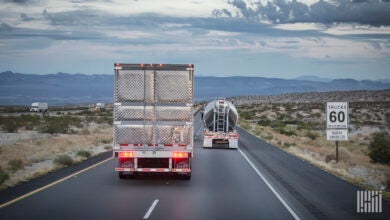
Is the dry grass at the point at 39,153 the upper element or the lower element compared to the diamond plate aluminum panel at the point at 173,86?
lower

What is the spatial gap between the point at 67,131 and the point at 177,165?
1261 inches

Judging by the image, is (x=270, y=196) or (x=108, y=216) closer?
(x=108, y=216)

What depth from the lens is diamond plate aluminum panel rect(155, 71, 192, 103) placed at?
17.4 metres

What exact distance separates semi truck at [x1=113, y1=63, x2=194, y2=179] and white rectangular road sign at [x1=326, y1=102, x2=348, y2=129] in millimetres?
9956

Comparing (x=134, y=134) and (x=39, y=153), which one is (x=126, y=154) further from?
(x=39, y=153)

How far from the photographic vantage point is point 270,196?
15.7 m

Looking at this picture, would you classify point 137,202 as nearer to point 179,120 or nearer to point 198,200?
point 198,200

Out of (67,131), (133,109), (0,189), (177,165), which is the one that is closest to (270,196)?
(177,165)

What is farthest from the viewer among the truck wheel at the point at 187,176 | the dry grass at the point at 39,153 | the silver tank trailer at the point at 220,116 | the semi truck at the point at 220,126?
the silver tank trailer at the point at 220,116

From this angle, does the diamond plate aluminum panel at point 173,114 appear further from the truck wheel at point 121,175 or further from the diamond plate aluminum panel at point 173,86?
the truck wheel at point 121,175

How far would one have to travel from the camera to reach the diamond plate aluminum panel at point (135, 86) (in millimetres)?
17438

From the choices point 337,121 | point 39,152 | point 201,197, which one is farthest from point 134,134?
point 39,152

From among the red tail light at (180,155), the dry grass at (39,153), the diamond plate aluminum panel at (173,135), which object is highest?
Answer: the diamond plate aluminum panel at (173,135)

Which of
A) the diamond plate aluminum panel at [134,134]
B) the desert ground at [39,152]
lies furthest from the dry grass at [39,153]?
the diamond plate aluminum panel at [134,134]
